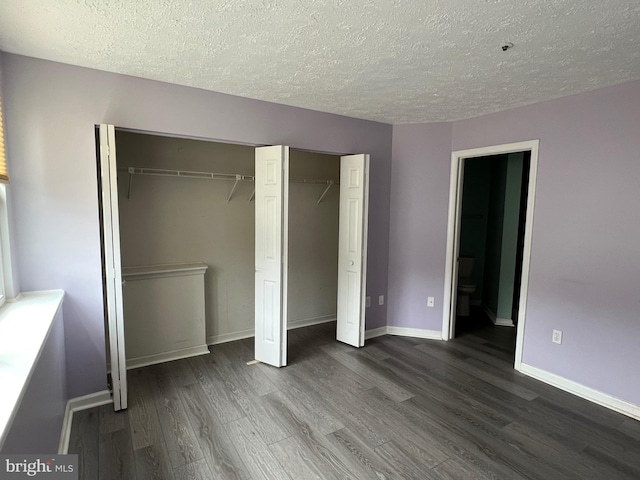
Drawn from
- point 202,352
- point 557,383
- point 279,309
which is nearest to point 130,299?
point 202,352

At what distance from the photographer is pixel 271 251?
3020mm

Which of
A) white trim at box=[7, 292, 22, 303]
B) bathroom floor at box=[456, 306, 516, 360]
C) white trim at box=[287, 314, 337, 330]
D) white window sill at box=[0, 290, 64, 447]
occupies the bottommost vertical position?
bathroom floor at box=[456, 306, 516, 360]

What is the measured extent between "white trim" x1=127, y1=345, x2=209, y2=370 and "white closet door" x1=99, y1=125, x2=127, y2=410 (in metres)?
0.71

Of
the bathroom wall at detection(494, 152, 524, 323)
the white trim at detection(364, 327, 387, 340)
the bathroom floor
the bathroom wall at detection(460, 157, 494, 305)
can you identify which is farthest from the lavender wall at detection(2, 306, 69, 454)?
the bathroom wall at detection(460, 157, 494, 305)

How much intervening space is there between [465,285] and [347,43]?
12.1 ft

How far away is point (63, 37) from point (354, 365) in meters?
3.17

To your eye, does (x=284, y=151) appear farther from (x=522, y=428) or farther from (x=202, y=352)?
(x=522, y=428)

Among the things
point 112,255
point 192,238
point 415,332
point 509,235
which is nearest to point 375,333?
point 415,332

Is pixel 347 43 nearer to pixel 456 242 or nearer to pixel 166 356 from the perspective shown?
pixel 456 242

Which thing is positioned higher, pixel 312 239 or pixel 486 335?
pixel 312 239

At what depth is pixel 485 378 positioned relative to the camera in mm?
2969

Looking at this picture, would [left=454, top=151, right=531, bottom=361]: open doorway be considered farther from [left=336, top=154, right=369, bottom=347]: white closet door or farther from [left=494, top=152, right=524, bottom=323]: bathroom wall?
[left=336, top=154, right=369, bottom=347]: white closet door

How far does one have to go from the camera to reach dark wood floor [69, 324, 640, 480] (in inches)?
76.0

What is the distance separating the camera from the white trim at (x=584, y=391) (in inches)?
97.1
